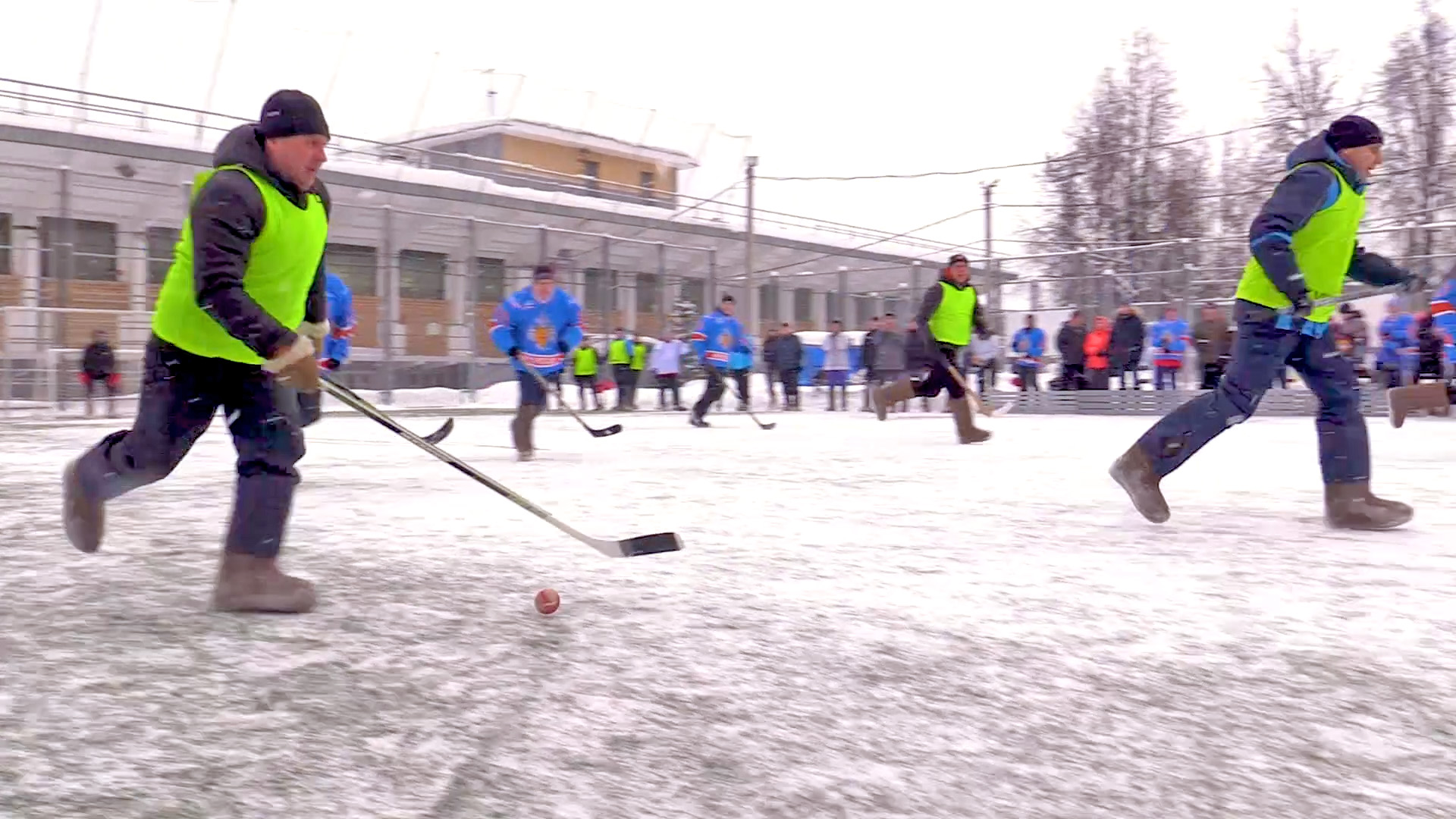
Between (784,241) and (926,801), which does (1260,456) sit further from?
(784,241)

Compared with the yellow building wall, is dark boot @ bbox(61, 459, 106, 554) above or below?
below

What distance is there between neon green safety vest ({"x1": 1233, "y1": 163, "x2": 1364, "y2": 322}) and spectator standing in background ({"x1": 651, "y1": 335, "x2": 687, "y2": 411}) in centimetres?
1477

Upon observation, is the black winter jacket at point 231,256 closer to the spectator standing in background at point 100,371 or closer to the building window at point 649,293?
the spectator standing in background at point 100,371

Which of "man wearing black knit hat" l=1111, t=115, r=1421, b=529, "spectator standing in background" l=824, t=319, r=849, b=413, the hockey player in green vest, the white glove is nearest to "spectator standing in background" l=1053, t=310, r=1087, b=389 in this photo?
"spectator standing in background" l=824, t=319, r=849, b=413

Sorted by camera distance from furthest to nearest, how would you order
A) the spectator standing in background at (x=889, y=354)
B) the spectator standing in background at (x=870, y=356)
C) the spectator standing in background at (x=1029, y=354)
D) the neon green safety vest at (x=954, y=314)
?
the spectator standing in background at (x=870, y=356) → the spectator standing in background at (x=889, y=354) → the spectator standing in background at (x=1029, y=354) → the neon green safety vest at (x=954, y=314)

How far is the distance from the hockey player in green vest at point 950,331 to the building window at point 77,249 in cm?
1199

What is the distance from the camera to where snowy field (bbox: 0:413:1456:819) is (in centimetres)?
182

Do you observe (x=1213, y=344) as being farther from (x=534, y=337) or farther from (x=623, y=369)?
(x=534, y=337)

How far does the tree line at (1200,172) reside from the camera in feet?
54.1

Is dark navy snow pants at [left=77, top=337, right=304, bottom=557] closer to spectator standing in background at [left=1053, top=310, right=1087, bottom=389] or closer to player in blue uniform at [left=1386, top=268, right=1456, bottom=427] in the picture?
player in blue uniform at [left=1386, top=268, right=1456, bottom=427]

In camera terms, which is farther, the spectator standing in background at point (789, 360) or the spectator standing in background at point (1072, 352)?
the spectator standing in background at point (789, 360)

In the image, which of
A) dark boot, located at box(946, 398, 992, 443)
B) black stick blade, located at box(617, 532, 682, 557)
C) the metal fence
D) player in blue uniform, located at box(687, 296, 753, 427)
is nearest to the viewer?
black stick blade, located at box(617, 532, 682, 557)

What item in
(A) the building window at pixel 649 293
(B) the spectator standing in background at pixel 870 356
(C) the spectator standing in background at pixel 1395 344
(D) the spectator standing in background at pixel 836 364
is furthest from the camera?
(A) the building window at pixel 649 293

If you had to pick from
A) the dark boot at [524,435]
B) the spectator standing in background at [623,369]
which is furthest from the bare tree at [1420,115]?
the dark boot at [524,435]
